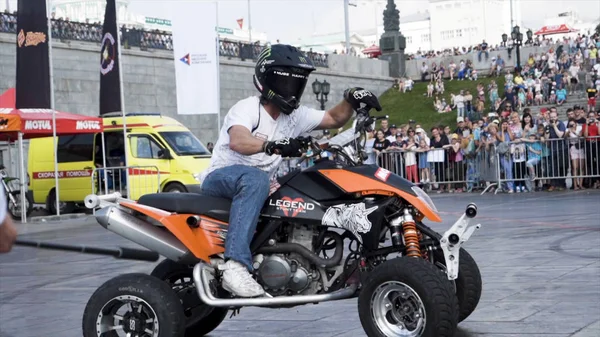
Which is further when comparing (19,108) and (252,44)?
(252,44)

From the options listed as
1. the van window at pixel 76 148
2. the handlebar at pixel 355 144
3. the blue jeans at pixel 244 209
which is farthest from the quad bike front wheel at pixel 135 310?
the van window at pixel 76 148

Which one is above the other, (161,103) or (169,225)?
(161,103)

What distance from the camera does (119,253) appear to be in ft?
19.4

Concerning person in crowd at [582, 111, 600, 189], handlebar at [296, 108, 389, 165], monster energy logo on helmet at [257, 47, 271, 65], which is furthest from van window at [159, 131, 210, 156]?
handlebar at [296, 108, 389, 165]

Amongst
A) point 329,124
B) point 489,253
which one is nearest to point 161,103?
point 489,253

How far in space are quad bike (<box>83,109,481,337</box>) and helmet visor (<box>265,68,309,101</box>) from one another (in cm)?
44

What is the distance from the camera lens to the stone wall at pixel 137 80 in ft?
113

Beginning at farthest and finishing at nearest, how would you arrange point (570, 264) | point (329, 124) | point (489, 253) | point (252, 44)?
1. point (252, 44)
2. point (489, 253)
3. point (570, 264)
4. point (329, 124)

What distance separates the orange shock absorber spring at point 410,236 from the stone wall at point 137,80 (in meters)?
28.0

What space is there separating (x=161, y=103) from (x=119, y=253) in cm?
3428

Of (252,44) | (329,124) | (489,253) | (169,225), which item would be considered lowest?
(489,253)

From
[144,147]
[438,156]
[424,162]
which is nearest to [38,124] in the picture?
[144,147]

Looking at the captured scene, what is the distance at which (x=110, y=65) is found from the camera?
860 inches

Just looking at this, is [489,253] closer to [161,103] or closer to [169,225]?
[169,225]
